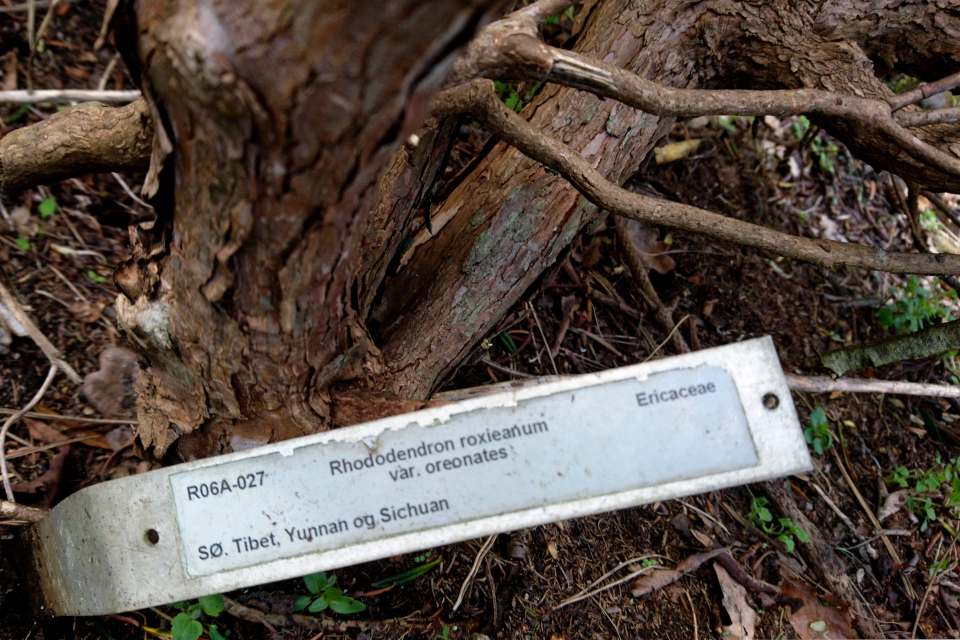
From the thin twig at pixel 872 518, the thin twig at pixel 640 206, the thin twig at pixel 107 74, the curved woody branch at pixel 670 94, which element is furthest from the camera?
the thin twig at pixel 107 74

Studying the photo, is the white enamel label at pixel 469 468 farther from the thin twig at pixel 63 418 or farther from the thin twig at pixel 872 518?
the thin twig at pixel 872 518

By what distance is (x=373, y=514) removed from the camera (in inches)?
48.4

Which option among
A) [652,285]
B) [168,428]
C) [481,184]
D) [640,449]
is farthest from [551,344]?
[168,428]

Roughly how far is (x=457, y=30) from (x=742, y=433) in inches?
36.9

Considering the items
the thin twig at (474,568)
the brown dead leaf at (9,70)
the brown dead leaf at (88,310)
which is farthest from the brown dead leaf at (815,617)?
the brown dead leaf at (9,70)

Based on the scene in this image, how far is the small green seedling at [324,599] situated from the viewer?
1.62 meters

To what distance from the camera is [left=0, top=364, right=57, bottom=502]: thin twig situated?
5.66 ft

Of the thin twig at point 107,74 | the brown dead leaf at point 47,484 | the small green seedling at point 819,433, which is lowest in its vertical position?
the small green seedling at point 819,433

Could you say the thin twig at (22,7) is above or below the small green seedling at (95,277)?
above

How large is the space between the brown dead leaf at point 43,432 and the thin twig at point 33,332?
17 centimetres

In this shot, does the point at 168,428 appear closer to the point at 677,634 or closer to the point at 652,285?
the point at 677,634

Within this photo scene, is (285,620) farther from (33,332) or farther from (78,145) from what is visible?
(78,145)

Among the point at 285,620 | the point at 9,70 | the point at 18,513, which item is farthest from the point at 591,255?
the point at 9,70

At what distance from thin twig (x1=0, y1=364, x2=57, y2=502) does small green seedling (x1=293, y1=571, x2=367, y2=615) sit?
35.4 inches
